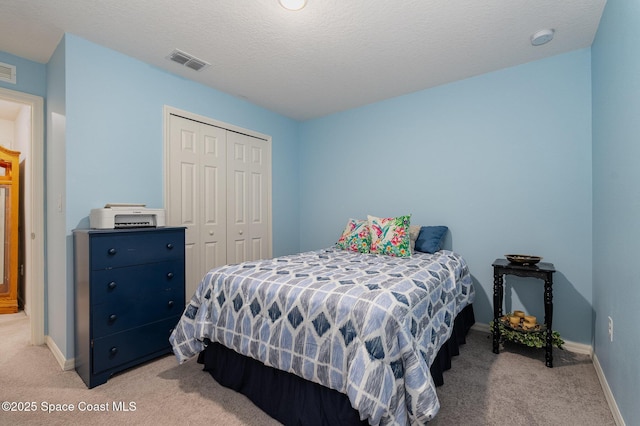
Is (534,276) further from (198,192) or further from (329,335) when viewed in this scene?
(198,192)

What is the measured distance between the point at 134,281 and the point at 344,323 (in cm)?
165

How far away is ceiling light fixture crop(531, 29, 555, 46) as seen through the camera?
2199 mm

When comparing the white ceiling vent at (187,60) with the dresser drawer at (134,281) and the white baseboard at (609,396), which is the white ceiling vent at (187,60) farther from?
the white baseboard at (609,396)

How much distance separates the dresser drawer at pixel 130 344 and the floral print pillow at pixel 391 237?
1843 mm

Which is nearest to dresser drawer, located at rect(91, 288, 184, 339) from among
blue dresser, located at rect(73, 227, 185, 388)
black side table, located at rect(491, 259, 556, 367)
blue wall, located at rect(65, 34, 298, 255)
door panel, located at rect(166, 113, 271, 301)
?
blue dresser, located at rect(73, 227, 185, 388)

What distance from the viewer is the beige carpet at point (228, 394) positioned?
164 cm

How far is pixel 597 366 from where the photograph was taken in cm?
210

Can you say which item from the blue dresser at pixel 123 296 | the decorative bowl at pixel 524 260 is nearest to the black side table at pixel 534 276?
the decorative bowl at pixel 524 260

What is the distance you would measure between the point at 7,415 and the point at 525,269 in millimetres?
3500

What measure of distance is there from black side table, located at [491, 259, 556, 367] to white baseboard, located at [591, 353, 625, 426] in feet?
0.88

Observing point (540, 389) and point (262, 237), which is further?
point (262, 237)

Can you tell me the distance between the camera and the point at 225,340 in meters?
1.87

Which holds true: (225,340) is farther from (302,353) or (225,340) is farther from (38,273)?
(38,273)

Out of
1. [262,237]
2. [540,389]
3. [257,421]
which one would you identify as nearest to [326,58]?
[262,237]
